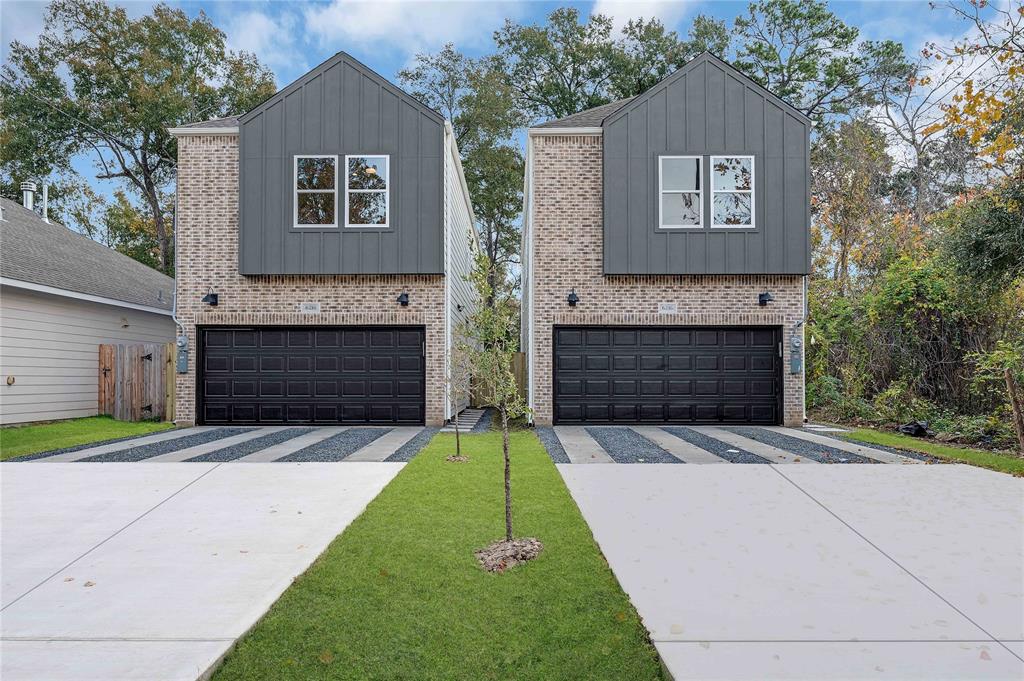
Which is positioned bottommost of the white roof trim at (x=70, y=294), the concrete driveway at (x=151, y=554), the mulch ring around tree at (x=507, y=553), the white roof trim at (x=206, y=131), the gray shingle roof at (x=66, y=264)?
the concrete driveway at (x=151, y=554)

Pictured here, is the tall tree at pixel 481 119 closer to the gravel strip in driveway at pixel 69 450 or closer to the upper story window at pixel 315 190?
the upper story window at pixel 315 190

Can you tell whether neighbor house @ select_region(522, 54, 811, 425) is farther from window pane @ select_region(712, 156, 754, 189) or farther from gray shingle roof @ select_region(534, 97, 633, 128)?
gray shingle roof @ select_region(534, 97, 633, 128)

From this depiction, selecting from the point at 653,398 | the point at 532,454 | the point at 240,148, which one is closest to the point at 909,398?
the point at 653,398

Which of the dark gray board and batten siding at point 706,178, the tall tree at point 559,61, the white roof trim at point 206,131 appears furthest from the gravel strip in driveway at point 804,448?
the tall tree at point 559,61

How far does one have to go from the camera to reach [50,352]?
1223 cm

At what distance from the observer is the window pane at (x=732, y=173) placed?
37.6 feet

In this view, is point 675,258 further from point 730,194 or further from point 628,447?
point 628,447

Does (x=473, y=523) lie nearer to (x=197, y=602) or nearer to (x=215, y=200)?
(x=197, y=602)

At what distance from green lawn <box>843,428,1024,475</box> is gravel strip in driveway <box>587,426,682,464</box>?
3.63m

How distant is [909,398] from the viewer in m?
11.0

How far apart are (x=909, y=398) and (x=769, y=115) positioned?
245 inches

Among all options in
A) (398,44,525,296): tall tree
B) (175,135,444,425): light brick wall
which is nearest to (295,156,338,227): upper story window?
(175,135,444,425): light brick wall

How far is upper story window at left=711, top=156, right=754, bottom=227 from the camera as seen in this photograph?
37.5 ft

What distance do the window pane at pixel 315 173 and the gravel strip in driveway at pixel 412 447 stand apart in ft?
17.8
